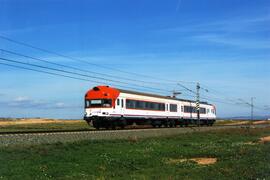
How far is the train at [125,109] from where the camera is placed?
1879 inches

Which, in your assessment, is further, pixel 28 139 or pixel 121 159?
pixel 28 139

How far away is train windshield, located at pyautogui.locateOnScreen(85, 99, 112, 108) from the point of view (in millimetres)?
47759

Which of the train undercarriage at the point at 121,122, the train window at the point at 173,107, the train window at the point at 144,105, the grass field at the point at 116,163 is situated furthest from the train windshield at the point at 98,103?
the grass field at the point at 116,163

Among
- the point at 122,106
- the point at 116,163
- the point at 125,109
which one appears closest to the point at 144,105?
the point at 125,109

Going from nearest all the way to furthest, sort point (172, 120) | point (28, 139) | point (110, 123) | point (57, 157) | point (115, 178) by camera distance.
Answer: point (115, 178) < point (57, 157) < point (28, 139) < point (110, 123) < point (172, 120)

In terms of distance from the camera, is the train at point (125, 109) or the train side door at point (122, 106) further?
the train side door at point (122, 106)

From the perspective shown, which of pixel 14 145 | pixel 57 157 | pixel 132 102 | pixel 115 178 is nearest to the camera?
pixel 115 178

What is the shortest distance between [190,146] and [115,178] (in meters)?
15.6

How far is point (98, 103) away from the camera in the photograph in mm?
48281

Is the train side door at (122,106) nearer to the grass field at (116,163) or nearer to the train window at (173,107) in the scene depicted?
the train window at (173,107)

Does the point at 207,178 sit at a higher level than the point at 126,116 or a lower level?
lower

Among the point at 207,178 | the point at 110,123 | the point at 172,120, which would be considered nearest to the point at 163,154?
the point at 207,178

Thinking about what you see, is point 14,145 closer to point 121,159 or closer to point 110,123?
point 121,159

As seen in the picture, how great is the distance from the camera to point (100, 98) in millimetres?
48438
